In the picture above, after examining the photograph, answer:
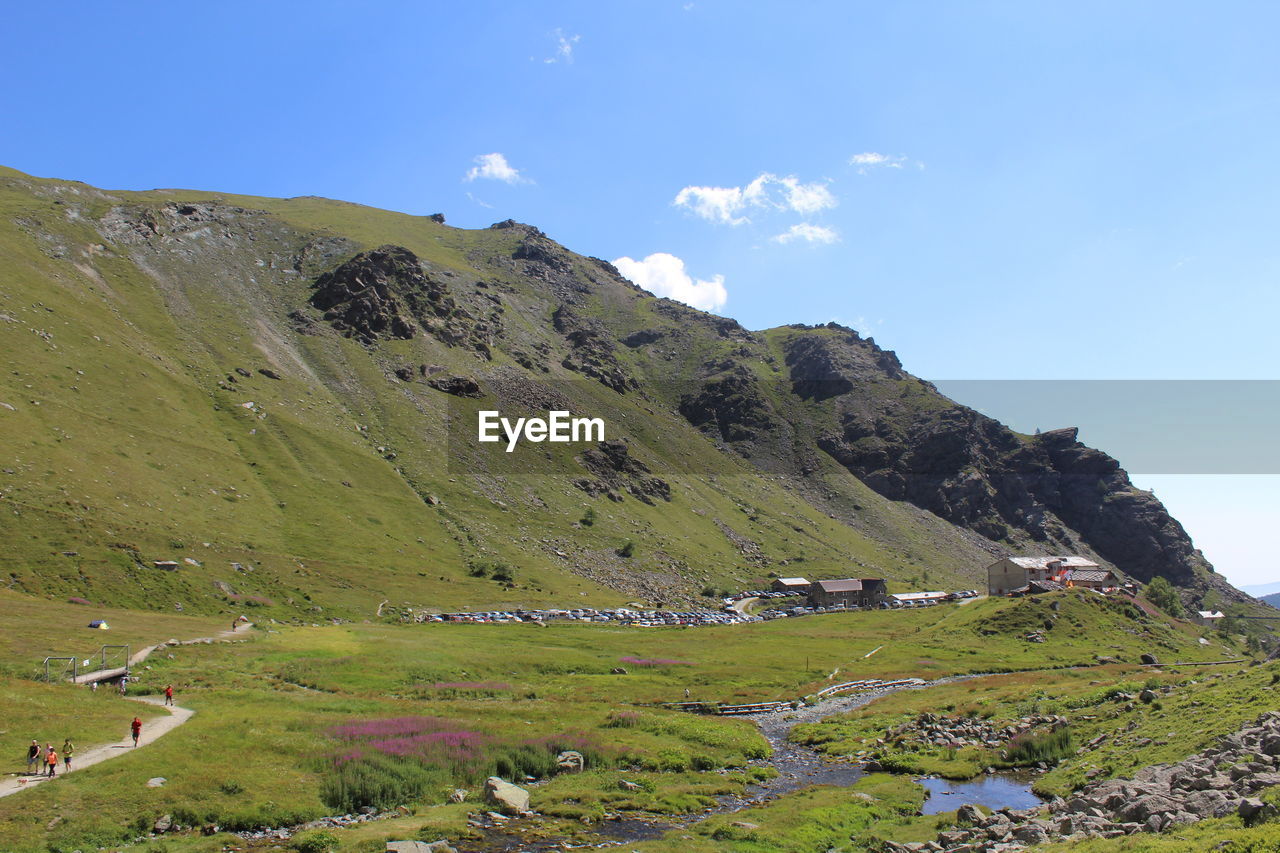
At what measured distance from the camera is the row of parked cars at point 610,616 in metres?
106

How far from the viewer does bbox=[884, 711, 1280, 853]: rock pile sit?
68.7 feet

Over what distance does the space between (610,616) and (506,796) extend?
86945 millimetres

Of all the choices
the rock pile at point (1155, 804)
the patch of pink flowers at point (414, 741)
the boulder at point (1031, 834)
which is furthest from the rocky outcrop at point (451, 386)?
the boulder at point (1031, 834)

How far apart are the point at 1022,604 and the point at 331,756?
103 meters

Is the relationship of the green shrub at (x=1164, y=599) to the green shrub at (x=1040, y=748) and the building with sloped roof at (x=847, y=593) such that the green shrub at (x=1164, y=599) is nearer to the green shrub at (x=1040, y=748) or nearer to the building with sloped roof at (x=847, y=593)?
the building with sloped roof at (x=847, y=593)

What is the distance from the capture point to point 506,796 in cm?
3375

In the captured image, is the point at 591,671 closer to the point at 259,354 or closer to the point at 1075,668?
the point at 1075,668

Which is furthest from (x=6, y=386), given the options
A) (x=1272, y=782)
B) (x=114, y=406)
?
(x=1272, y=782)

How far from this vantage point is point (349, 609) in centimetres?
9856

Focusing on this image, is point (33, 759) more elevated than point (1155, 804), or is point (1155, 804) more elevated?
point (1155, 804)

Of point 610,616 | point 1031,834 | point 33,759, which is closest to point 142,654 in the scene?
point 33,759

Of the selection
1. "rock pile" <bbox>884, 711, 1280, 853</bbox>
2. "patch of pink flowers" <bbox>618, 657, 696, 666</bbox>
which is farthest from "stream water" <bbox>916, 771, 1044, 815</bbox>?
"patch of pink flowers" <bbox>618, 657, 696, 666</bbox>

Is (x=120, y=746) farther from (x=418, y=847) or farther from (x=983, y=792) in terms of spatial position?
(x=983, y=792)

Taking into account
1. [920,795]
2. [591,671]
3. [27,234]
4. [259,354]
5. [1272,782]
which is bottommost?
[591,671]
